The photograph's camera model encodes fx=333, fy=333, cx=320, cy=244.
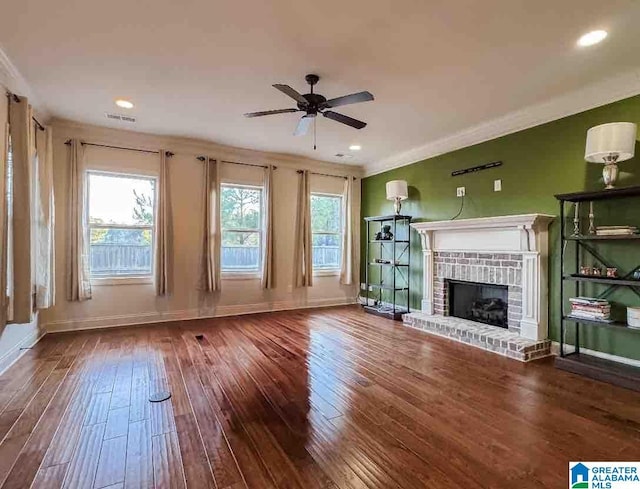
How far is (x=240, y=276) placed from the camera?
5656 mm

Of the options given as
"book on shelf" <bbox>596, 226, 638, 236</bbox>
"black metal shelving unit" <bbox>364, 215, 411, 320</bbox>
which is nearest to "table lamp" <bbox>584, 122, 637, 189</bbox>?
"book on shelf" <bbox>596, 226, 638, 236</bbox>

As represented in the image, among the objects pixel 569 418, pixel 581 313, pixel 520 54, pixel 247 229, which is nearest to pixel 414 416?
pixel 569 418

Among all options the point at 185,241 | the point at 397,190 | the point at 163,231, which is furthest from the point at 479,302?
the point at 163,231

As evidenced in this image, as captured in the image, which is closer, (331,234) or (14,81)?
(14,81)

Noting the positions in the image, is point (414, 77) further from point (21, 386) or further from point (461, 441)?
point (21, 386)

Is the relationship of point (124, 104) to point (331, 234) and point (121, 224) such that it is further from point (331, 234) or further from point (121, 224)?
point (331, 234)

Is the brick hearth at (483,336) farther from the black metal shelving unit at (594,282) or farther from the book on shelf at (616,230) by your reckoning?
the book on shelf at (616,230)

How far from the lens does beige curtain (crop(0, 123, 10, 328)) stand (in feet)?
9.49

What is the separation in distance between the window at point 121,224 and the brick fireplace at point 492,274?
4097 millimetres

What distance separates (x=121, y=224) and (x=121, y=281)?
83 cm

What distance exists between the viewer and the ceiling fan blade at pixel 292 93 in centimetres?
269

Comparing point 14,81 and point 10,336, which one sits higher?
point 14,81

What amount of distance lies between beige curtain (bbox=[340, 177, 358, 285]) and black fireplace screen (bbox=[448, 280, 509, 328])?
2155 millimetres

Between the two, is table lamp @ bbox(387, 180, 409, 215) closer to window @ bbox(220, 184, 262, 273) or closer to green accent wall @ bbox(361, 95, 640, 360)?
green accent wall @ bbox(361, 95, 640, 360)
